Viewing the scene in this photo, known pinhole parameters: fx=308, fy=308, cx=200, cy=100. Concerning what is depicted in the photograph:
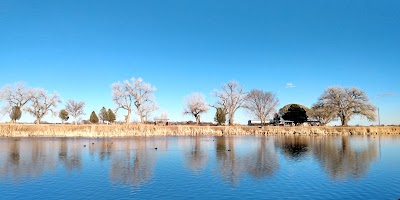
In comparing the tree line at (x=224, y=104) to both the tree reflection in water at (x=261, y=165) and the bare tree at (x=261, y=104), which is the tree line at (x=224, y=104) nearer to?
the bare tree at (x=261, y=104)

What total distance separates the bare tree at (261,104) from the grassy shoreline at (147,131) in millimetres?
29436

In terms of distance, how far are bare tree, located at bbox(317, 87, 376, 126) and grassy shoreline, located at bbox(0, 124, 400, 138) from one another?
11.1 meters

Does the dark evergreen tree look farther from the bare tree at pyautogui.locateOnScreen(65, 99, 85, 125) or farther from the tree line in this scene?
the bare tree at pyautogui.locateOnScreen(65, 99, 85, 125)

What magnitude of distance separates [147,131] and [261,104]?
157 ft

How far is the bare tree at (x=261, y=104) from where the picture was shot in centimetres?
9094

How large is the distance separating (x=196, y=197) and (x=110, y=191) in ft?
13.1

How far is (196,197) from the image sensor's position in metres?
13.1

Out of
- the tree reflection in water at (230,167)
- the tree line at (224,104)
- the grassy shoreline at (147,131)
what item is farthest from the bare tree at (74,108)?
the tree reflection in water at (230,167)

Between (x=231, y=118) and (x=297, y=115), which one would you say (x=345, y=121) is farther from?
(x=231, y=118)

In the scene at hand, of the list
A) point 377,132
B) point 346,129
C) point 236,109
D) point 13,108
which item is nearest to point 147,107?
point 236,109

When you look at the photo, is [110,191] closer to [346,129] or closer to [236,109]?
[346,129]

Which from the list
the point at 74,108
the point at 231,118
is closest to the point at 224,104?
the point at 231,118

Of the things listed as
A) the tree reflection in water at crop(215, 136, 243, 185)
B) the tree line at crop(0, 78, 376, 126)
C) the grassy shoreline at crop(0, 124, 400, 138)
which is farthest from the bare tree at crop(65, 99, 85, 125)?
the tree reflection in water at crop(215, 136, 243, 185)

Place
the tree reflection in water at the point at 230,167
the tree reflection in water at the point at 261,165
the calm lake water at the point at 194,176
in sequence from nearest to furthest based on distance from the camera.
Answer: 1. the calm lake water at the point at 194,176
2. the tree reflection in water at the point at 230,167
3. the tree reflection in water at the point at 261,165
